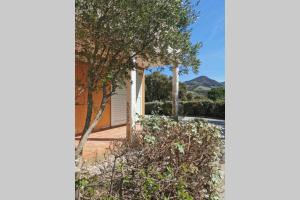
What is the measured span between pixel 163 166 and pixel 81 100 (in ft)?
21.8

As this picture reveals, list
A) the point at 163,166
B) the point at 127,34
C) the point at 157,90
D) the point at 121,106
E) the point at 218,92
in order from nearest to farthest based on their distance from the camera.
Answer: the point at 163,166 → the point at 127,34 → the point at 218,92 → the point at 157,90 → the point at 121,106

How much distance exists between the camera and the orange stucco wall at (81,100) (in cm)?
558

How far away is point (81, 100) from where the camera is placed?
996 cm

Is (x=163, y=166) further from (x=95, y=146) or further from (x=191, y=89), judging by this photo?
(x=95, y=146)

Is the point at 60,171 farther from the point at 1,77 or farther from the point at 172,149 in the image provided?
the point at 172,149

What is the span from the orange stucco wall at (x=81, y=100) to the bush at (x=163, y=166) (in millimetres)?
1344

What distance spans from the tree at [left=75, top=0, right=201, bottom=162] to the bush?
3.03 feet

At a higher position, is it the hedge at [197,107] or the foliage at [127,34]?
the foliage at [127,34]

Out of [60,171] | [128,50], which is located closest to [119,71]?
[128,50]

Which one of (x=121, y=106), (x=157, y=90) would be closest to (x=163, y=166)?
(x=157, y=90)

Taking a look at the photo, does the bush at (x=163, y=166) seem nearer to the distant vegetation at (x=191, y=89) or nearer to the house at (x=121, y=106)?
the distant vegetation at (x=191, y=89)

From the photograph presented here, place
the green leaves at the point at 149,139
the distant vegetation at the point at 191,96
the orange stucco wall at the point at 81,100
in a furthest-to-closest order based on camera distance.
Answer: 1. the distant vegetation at the point at 191,96
2. the orange stucco wall at the point at 81,100
3. the green leaves at the point at 149,139

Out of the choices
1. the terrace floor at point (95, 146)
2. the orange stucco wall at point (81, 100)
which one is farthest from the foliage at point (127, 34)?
the terrace floor at point (95, 146)

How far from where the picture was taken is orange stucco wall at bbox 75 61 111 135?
5577 mm
